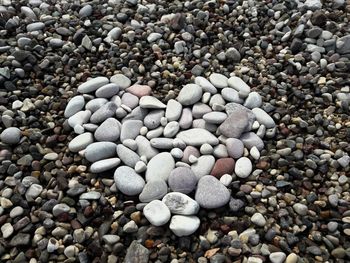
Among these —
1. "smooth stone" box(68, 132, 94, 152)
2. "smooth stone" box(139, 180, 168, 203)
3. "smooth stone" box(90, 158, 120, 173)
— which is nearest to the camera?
"smooth stone" box(139, 180, 168, 203)

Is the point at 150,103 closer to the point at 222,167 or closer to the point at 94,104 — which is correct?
the point at 94,104

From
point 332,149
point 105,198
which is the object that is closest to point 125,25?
point 105,198

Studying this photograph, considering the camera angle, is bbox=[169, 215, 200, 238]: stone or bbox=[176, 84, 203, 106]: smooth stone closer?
bbox=[169, 215, 200, 238]: stone

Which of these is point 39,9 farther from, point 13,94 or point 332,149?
point 332,149

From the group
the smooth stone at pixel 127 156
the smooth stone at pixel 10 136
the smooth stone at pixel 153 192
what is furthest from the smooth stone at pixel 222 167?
the smooth stone at pixel 10 136

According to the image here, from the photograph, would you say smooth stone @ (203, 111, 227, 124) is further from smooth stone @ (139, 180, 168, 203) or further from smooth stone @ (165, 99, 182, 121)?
smooth stone @ (139, 180, 168, 203)

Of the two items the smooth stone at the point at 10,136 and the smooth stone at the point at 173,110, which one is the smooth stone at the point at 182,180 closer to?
the smooth stone at the point at 173,110

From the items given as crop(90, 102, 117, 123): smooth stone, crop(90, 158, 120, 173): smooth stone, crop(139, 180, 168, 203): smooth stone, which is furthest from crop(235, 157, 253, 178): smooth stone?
crop(90, 102, 117, 123): smooth stone
